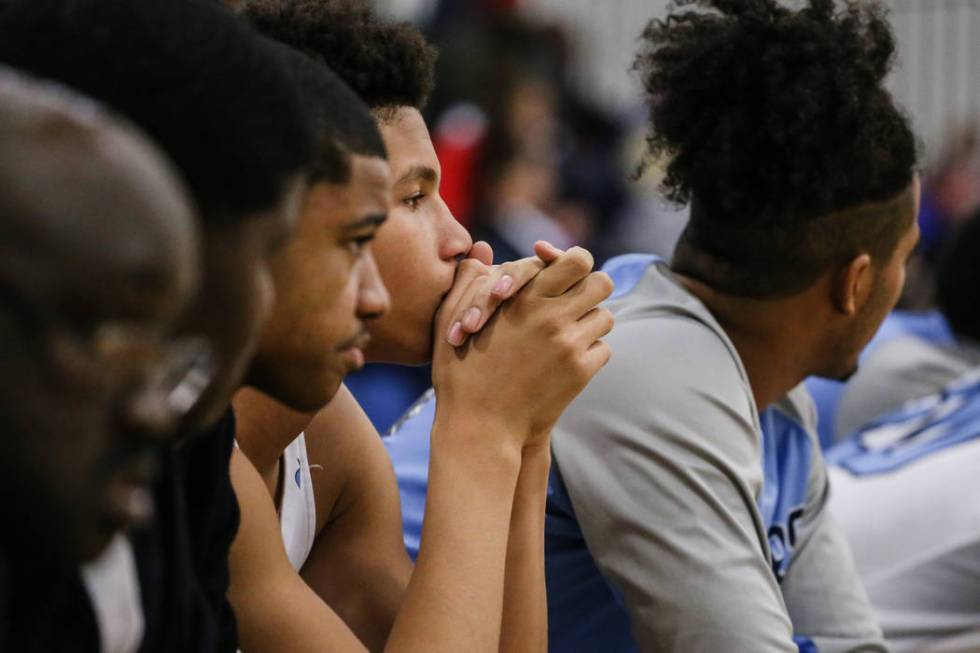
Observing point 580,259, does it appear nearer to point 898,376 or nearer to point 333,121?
point 333,121

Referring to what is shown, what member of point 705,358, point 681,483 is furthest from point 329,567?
point 705,358

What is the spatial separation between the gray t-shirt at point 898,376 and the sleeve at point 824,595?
1337 mm

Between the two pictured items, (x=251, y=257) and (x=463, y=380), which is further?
(x=463, y=380)

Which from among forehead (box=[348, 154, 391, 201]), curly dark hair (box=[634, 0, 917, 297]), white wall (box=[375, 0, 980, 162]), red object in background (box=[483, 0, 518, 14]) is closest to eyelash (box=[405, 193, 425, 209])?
forehead (box=[348, 154, 391, 201])

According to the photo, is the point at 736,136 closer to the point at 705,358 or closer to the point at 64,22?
the point at 705,358

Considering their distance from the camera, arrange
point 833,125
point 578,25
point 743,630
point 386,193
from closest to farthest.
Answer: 1. point 386,193
2. point 743,630
3. point 833,125
4. point 578,25

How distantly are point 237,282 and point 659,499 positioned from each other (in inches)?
43.8

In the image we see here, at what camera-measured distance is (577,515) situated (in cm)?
190

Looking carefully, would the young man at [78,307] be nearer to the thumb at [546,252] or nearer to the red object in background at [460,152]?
the thumb at [546,252]

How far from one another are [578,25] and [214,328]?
7.03 metres

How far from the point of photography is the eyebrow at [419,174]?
167cm

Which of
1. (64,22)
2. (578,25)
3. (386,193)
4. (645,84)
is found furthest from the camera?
(578,25)

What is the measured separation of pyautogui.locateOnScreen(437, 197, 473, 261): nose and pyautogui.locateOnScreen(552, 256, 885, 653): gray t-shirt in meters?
0.32

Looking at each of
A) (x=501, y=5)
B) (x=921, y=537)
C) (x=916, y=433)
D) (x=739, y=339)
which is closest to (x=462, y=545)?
(x=739, y=339)
